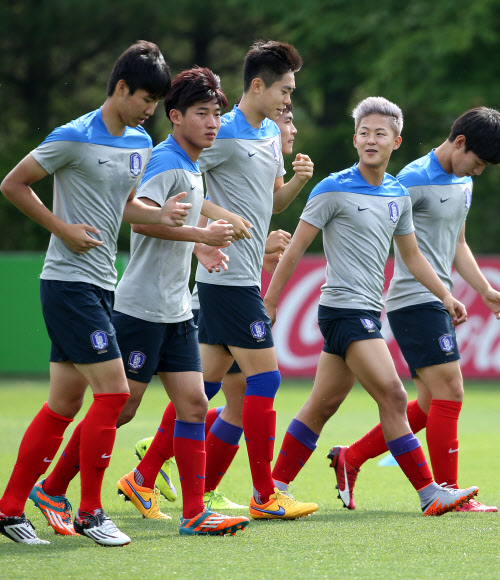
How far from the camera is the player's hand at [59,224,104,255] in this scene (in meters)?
4.58

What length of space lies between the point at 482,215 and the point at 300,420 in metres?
19.2

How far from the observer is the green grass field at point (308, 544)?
4.12m

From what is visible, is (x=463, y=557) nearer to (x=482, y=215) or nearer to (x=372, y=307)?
(x=372, y=307)

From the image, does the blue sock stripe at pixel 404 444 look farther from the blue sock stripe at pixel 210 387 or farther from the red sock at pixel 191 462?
the red sock at pixel 191 462

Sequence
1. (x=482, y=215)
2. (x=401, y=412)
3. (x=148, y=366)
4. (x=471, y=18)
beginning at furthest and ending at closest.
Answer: (x=482, y=215) < (x=471, y=18) < (x=401, y=412) < (x=148, y=366)

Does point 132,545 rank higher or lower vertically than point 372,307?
lower

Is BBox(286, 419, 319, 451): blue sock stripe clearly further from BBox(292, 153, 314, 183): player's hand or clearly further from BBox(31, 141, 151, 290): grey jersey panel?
BBox(31, 141, 151, 290): grey jersey panel

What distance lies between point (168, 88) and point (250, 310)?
1.30 m

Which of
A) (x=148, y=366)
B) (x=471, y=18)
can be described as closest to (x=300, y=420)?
(x=148, y=366)

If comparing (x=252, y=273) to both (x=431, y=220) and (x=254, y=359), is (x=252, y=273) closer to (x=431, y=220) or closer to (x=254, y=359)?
(x=254, y=359)

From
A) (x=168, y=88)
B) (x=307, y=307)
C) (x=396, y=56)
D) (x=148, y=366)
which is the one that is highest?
(x=396, y=56)

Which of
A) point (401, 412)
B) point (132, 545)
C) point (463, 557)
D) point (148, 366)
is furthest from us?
point (401, 412)

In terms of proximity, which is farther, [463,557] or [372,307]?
[372,307]

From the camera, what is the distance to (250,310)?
5441 mm
